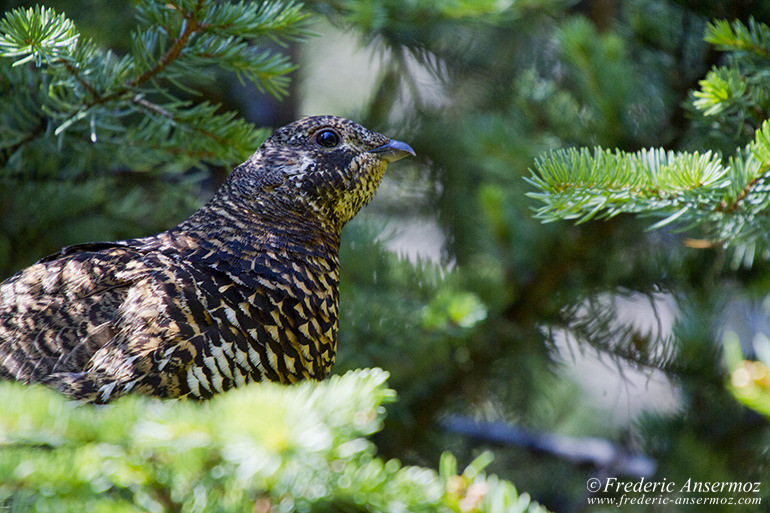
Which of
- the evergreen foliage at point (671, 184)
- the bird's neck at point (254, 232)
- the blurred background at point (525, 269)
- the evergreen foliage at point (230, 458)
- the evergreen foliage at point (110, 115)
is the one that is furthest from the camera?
the blurred background at point (525, 269)

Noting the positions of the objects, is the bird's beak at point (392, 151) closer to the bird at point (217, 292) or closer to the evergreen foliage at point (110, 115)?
the bird at point (217, 292)

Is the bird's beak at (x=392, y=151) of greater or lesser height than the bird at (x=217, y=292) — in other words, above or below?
above

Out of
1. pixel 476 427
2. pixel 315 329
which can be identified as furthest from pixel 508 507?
pixel 476 427

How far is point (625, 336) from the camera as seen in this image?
2.69 m

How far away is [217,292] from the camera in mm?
1679

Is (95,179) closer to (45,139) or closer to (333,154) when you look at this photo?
(45,139)

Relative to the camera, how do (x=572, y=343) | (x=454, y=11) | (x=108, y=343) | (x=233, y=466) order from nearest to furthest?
(x=233, y=466) → (x=108, y=343) → (x=454, y=11) → (x=572, y=343)

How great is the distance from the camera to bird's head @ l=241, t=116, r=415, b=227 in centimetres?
204

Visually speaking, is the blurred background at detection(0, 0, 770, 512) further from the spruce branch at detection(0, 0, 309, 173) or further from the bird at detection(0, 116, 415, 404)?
the bird at detection(0, 116, 415, 404)

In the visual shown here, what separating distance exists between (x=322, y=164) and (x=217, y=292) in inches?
22.9

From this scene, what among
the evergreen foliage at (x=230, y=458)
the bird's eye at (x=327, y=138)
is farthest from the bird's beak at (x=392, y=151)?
the evergreen foliage at (x=230, y=458)

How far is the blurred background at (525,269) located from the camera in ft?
7.94

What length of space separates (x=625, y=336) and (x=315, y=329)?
1459 millimetres

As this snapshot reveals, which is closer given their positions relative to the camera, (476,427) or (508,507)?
(508,507)
